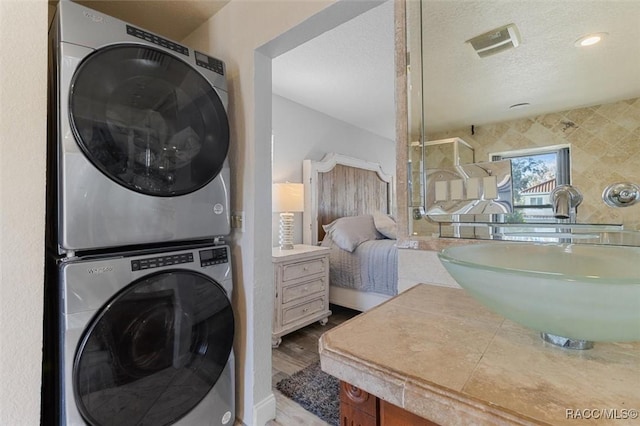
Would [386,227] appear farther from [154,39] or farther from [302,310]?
[154,39]

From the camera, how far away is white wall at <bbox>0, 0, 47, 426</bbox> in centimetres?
89

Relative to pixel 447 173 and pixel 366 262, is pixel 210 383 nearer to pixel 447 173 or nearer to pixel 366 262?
pixel 447 173

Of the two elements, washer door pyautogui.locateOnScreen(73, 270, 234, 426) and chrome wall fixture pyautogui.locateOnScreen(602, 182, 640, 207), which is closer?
chrome wall fixture pyautogui.locateOnScreen(602, 182, 640, 207)

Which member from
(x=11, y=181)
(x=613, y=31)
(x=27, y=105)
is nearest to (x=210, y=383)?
(x=11, y=181)

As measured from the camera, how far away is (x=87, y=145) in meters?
1.03

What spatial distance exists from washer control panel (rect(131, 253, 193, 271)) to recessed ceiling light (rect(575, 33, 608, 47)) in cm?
157

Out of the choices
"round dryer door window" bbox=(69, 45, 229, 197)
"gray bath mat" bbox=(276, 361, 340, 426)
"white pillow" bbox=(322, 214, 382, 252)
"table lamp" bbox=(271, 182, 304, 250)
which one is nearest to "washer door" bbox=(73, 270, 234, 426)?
"round dryer door window" bbox=(69, 45, 229, 197)

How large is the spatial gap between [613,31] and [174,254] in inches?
65.0

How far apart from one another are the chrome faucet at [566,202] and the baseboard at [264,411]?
5.13ft

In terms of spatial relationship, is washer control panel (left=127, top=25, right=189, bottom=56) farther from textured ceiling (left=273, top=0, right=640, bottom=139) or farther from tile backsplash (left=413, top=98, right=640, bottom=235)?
tile backsplash (left=413, top=98, right=640, bottom=235)

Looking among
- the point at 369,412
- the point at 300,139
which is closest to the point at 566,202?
the point at 369,412

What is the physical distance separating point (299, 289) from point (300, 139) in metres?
1.80

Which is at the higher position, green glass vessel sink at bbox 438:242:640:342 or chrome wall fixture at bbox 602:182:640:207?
chrome wall fixture at bbox 602:182:640:207

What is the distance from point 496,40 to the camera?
97 centimetres
